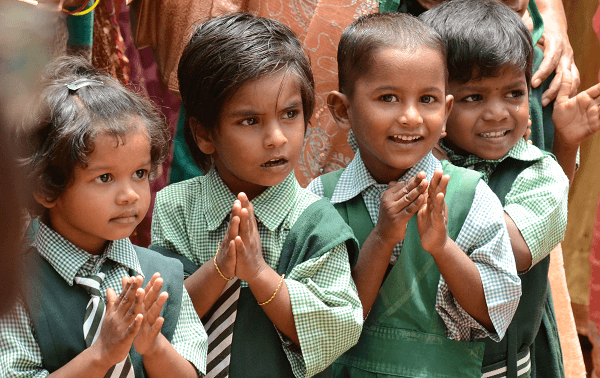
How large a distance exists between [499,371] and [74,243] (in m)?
1.20

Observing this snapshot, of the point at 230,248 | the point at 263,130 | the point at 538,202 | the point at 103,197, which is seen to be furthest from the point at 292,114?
the point at 538,202

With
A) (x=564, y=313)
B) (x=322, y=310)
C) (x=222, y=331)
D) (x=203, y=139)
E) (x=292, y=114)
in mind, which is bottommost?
(x=564, y=313)

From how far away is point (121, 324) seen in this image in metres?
1.33

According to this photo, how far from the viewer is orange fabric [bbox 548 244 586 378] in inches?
105

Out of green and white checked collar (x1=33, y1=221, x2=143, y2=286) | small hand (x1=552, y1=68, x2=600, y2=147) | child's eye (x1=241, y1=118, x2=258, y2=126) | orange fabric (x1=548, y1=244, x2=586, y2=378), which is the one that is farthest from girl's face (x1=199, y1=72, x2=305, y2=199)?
orange fabric (x1=548, y1=244, x2=586, y2=378)

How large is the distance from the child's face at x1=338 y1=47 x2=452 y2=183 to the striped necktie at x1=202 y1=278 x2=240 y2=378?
55 cm

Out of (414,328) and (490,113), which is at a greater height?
(490,113)

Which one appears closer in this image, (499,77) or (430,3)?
(499,77)

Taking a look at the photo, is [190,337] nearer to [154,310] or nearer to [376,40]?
[154,310]

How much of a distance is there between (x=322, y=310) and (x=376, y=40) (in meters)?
0.76

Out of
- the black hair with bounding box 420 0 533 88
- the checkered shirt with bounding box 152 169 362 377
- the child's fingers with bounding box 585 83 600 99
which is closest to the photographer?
the checkered shirt with bounding box 152 169 362 377

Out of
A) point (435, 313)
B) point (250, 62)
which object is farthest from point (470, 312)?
point (250, 62)

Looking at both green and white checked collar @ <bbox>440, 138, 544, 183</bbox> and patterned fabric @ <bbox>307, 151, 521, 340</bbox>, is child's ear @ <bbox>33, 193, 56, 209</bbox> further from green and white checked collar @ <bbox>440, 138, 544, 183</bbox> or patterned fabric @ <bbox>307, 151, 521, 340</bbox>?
green and white checked collar @ <bbox>440, 138, 544, 183</bbox>

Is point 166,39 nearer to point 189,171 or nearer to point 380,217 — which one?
point 189,171
